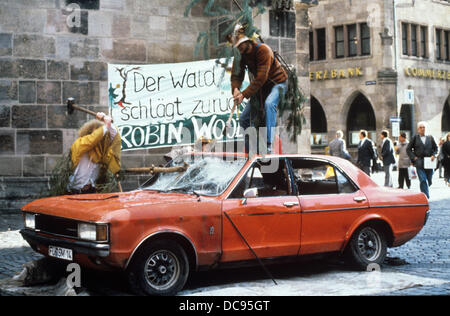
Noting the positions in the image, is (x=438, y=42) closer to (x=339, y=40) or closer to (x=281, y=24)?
(x=339, y=40)

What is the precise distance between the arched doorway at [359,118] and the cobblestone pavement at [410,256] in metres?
27.2

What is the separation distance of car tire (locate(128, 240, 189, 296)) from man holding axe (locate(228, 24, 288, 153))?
8.07 ft

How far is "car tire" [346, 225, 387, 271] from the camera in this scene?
726 centimetres

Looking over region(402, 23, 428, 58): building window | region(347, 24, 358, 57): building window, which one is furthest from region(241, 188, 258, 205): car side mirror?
region(402, 23, 428, 58): building window

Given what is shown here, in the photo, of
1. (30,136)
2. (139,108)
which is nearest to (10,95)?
(30,136)

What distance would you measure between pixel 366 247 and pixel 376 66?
3174 cm

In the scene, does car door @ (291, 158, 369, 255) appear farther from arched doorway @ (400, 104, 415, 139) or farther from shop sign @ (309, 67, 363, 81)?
arched doorway @ (400, 104, 415, 139)

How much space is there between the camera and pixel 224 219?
631cm

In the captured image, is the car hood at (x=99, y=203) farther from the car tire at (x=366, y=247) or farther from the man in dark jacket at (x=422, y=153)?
the man in dark jacket at (x=422, y=153)

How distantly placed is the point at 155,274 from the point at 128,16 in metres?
8.65

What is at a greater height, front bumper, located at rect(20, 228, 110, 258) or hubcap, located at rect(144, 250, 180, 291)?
front bumper, located at rect(20, 228, 110, 258)

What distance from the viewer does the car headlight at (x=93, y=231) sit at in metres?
5.66

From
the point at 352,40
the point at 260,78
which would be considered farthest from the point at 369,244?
the point at 352,40

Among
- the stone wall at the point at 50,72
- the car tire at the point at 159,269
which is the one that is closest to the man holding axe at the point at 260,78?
the car tire at the point at 159,269
